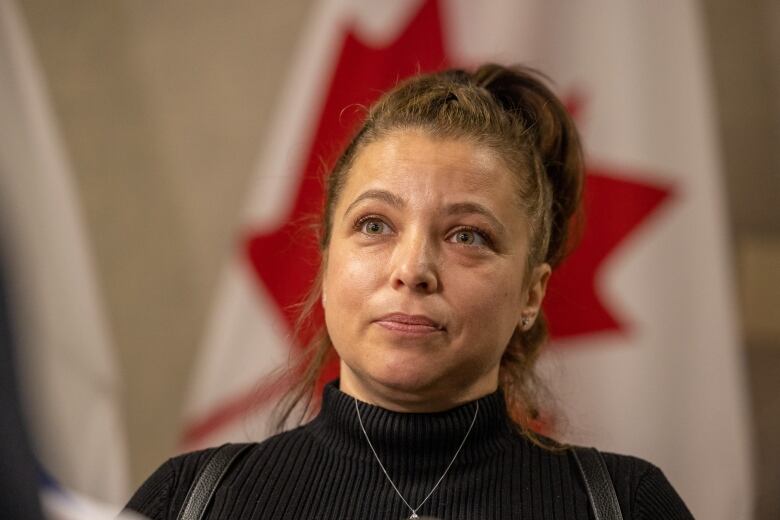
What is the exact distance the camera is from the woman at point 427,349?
3.20 feet

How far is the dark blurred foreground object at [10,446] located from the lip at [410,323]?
0.61 meters

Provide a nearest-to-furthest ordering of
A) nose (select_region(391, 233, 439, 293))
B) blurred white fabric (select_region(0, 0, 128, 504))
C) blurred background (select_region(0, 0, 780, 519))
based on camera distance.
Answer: nose (select_region(391, 233, 439, 293)), blurred white fabric (select_region(0, 0, 128, 504)), blurred background (select_region(0, 0, 780, 519))

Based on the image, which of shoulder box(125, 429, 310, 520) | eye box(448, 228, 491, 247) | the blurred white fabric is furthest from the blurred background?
eye box(448, 228, 491, 247)

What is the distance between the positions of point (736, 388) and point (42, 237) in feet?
3.86

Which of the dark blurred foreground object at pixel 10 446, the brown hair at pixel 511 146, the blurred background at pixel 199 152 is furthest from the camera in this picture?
the blurred background at pixel 199 152

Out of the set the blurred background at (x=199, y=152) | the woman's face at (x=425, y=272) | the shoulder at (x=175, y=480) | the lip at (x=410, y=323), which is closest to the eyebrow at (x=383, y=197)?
the woman's face at (x=425, y=272)

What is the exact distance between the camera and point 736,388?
1.68 metres

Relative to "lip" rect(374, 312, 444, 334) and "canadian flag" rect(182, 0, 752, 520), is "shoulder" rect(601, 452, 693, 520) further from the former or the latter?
"canadian flag" rect(182, 0, 752, 520)

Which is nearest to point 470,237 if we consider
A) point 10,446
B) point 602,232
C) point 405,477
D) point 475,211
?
point 475,211

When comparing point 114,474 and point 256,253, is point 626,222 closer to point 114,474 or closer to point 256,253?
point 256,253

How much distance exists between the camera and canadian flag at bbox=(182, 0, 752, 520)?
66.4 inches

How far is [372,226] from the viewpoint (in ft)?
3.36

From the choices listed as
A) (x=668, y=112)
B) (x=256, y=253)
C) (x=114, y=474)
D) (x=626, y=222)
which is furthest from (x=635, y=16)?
(x=114, y=474)

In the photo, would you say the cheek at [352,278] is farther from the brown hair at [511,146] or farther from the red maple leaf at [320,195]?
the red maple leaf at [320,195]
